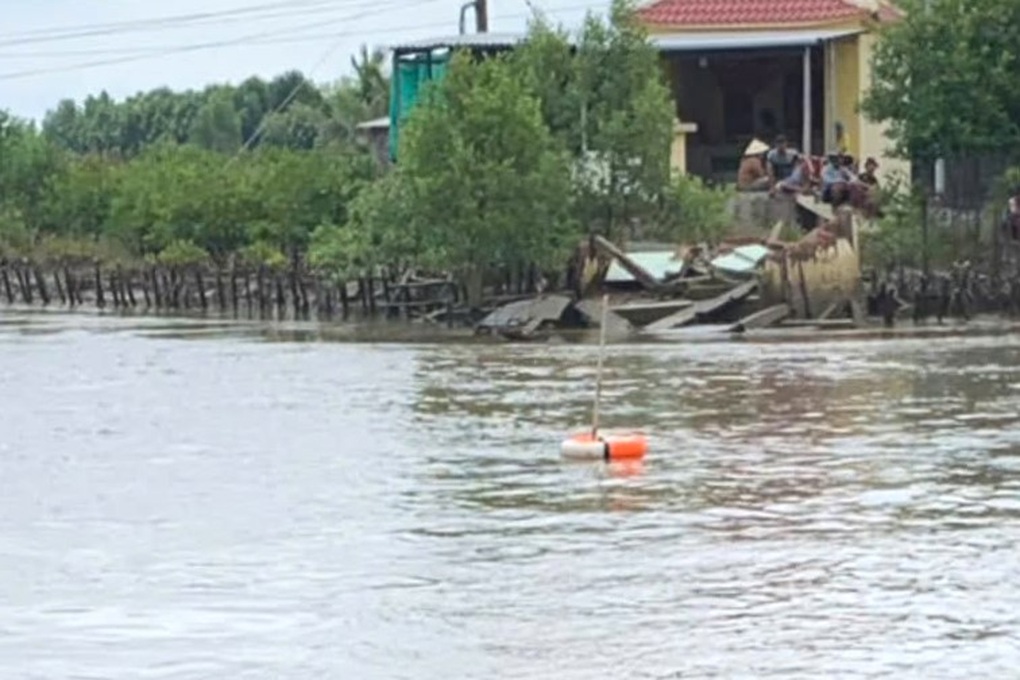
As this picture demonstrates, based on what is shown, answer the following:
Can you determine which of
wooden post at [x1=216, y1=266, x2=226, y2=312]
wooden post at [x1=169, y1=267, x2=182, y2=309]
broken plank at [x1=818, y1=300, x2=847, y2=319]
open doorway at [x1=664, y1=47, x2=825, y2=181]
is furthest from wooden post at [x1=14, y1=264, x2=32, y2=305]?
broken plank at [x1=818, y1=300, x2=847, y2=319]

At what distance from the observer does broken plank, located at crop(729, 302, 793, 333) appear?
143 ft

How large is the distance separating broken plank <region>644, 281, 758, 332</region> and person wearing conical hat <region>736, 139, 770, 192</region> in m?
5.89

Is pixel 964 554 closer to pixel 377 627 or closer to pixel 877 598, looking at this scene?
pixel 877 598

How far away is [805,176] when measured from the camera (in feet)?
161

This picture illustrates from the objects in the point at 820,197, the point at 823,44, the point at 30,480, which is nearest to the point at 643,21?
the point at 823,44

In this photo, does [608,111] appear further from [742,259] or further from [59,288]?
[59,288]

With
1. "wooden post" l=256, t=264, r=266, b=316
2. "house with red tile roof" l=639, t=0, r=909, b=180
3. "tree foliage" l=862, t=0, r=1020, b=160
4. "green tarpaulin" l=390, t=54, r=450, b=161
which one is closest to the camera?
"tree foliage" l=862, t=0, r=1020, b=160

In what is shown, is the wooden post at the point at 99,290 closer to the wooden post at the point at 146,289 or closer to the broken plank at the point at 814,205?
the wooden post at the point at 146,289

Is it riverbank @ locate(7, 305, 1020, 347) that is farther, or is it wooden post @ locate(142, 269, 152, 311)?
wooden post @ locate(142, 269, 152, 311)

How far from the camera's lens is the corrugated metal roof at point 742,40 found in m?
52.7

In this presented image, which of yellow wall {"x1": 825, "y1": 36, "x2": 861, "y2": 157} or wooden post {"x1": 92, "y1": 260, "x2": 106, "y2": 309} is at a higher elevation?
yellow wall {"x1": 825, "y1": 36, "x2": 861, "y2": 157}

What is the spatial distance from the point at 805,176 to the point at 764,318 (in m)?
6.03

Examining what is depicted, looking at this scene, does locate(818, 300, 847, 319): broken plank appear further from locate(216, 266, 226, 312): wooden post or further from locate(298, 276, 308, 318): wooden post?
locate(216, 266, 226, 312): wooden post

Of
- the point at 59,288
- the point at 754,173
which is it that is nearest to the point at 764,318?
the point at 754,173
